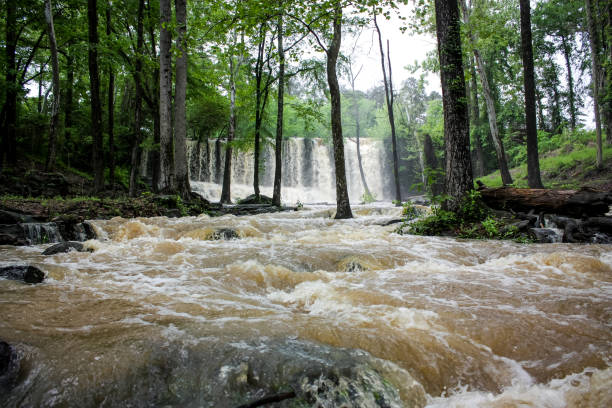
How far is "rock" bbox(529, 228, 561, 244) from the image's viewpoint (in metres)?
6.40

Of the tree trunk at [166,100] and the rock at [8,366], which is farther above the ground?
the tree trunk at [166,100]

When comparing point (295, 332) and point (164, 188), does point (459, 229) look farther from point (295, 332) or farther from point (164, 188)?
point (164, 188)

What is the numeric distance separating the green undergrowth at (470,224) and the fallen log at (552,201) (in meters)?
0.62

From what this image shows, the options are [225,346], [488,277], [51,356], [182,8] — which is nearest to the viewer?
[51,356]

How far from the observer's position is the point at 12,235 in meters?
6.62

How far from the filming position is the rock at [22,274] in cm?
362

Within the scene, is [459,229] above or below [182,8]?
below

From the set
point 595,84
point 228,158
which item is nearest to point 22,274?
point 228,158

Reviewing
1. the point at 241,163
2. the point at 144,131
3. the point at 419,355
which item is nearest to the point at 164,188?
the point at 419,355

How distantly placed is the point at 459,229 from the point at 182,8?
11.5 m

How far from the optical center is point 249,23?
9.23 metres

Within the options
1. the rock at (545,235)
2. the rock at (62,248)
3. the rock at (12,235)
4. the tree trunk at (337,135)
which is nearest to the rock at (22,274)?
the rock at (62,248)

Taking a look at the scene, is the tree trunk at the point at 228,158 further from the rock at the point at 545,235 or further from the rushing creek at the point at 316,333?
the rock at the point at 545,235

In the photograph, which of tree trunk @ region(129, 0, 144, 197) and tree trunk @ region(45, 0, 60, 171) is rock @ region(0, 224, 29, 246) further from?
tree trunk @ region(45, 0, 60, 171)
